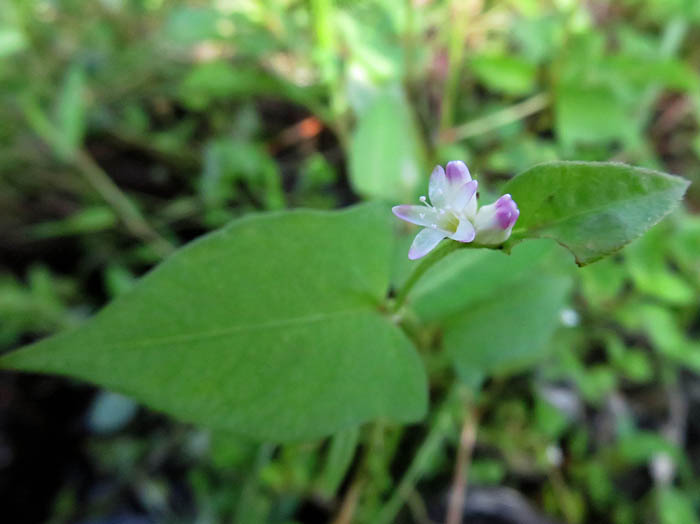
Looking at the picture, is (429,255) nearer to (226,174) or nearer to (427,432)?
(427,432)

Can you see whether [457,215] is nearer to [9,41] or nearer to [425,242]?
[425,242]

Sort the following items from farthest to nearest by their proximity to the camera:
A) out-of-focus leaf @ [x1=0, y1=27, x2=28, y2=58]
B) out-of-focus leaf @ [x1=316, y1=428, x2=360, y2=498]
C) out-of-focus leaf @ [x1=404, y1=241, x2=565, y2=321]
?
out-of-focus leaf @ [x1=0, y1=27, x2=28, y2=58], out-of-focus leaf @ [x1=316, y1=428, x2=360, y2=498], out-of-focus leaf @ [x1=404, y1=241, x2=565, y2=321]

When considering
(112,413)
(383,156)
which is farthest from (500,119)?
(112,413)

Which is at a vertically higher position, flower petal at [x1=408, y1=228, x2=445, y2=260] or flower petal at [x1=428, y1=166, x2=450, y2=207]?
flower petal at [x1=428, y1=166, x2=450, y2=207]

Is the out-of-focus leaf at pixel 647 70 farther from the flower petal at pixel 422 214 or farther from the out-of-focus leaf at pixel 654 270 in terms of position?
the flower petal at pixel 422 214

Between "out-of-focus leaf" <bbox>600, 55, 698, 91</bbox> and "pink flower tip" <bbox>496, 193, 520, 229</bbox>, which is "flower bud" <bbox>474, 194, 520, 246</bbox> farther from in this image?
"out-of-focus leaf" <bbox>600, 55, 698, 91</bbox>

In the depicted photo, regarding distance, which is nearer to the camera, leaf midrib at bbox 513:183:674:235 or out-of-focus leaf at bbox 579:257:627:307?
leaf midrib at bbox 513:183:674:235

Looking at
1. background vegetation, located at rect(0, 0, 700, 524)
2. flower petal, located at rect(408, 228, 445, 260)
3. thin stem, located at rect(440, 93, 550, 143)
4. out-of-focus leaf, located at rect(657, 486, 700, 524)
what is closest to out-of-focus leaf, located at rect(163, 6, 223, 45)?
background vegetation, located at rect(0, 0, 700, 524)
